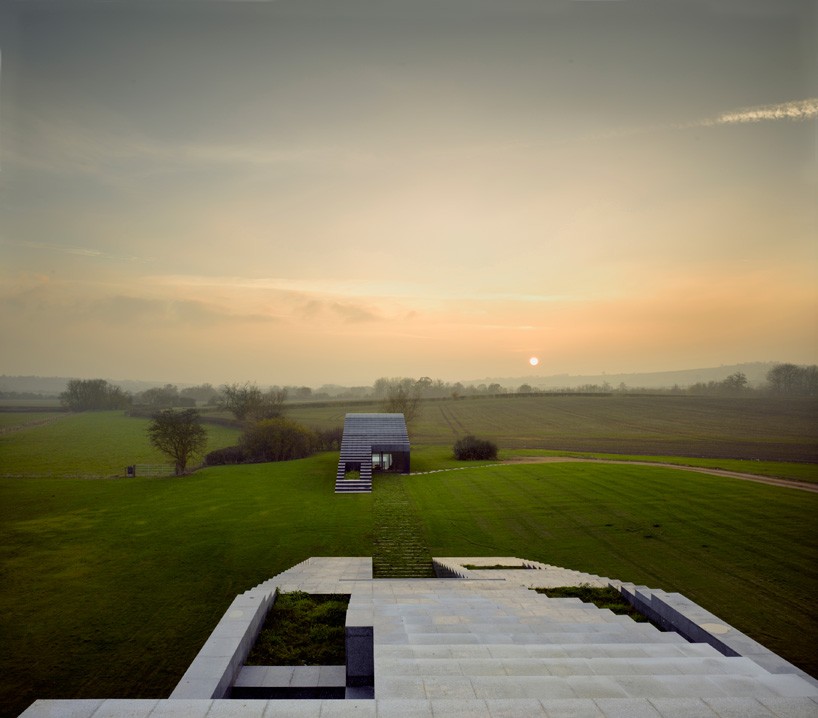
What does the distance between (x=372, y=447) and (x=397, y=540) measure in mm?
19098

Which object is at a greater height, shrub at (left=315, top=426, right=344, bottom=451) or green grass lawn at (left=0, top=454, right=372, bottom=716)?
shrub at (left=315, top=426, right=344, bottom=451)

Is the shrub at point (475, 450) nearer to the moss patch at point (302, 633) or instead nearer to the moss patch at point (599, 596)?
the moss patch at point (599, 596)

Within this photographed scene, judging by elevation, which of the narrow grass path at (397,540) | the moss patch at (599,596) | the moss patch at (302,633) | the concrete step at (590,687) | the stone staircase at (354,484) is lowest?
the narrow grass path at (397,540)

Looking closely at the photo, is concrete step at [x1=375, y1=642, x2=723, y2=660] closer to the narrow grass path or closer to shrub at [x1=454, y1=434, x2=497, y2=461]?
the narrow grass path

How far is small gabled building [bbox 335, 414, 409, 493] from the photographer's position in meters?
41.0

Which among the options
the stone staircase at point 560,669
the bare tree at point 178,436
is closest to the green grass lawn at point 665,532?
the stone staircase at point 560,669

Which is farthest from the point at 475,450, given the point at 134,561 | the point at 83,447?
the point at 83,447

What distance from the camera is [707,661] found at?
8031 mm

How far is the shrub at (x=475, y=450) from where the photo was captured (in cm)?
5038

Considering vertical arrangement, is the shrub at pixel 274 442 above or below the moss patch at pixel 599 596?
above

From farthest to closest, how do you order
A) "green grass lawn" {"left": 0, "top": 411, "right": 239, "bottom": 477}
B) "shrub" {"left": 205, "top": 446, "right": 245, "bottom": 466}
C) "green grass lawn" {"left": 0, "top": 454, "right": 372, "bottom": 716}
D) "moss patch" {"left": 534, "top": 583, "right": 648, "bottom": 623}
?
1. "shrub" {"left": 205, "top": 446, "right": 245, "bottom": 466}
2. "green grass lawn" {"left": 0, "top": 411, "right": 239, "bottom": 477}
3. "moss patch" {"left": 534, "top": 583, "right": 648, "bottom": 623}
4. "green grass lawn" {"left": 0, "top": 454, "right": 372, "bottom": 716}

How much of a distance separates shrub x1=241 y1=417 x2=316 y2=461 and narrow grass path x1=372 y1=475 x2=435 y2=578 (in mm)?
19708

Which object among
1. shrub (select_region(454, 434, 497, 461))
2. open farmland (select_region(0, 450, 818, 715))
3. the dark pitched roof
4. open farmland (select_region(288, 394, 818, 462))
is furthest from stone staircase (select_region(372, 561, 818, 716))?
open farmland (select_region(288, 394, 818, 462))

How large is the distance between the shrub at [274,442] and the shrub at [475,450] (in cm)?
1684
